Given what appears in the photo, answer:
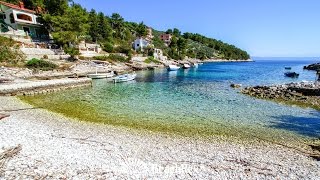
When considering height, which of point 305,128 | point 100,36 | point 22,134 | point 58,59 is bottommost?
point 305,128

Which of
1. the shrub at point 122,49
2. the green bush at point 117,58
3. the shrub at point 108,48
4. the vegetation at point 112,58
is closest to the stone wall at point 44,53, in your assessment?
the vegetation at point 112,58

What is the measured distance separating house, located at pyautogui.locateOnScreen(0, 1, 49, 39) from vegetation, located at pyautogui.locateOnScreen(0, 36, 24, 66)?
972cm

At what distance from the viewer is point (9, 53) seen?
45969mm

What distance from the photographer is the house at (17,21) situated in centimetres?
6012

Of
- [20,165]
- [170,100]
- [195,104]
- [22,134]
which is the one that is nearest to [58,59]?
[170,100]

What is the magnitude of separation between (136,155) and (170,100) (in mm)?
17003

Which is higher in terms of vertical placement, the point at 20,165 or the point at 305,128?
the point at 20,165

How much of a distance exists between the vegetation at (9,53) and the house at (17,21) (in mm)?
9721

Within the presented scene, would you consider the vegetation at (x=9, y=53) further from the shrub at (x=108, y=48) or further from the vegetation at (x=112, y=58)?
the shrub at (x=108, y=48)

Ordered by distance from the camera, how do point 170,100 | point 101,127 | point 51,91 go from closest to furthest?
point 101,127 → point 170,100 → point 51,91

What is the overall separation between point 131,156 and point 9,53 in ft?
151

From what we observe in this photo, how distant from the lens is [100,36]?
97500 mm

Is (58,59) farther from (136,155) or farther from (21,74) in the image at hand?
A: (136,155)

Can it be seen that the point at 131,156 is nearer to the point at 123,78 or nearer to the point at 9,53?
the point at 123,78
